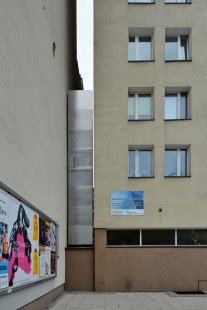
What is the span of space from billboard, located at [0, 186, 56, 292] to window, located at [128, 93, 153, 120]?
25.3 feet

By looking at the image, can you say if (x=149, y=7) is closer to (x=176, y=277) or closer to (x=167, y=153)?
(x=167, y=153)

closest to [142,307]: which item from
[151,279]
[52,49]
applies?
[151,279]

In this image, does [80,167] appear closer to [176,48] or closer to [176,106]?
[176,106]

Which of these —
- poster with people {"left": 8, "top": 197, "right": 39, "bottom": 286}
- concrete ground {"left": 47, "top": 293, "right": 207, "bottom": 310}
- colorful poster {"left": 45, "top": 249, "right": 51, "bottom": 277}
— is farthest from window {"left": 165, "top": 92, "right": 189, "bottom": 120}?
poster with people {"left": 8, "top": 197, "right": 39, "bottom": 286}

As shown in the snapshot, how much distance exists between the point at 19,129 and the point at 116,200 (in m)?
9.30

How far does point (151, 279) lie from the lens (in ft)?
55.7

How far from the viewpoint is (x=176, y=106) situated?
61.9 ft

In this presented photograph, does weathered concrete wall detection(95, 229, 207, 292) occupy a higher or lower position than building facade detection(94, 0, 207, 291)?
lower

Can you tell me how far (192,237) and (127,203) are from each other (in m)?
2.90

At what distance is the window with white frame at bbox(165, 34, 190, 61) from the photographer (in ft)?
62.8

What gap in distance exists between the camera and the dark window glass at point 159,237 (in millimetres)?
17469

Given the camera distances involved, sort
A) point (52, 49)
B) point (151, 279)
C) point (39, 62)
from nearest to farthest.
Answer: point (39, 62) < point (52, 49) < point (151, 279)

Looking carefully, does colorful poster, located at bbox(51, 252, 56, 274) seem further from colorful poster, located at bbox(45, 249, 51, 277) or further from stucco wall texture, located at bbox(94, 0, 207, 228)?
stucco wall texture, located at bbox(94, 0, 207, 228)

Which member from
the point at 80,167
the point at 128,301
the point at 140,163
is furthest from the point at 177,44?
the point at 128,301
